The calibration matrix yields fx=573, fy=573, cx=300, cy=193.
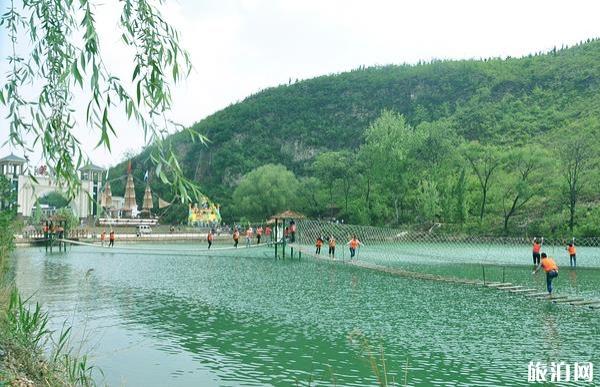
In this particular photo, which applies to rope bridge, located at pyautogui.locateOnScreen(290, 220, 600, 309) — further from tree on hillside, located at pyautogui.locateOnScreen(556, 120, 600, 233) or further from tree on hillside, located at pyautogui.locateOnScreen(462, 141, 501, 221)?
tree on hillside, located at pyautogui.locateOnScreen(462, 141, 501, 221)

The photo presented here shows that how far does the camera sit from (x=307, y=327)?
12.8 m

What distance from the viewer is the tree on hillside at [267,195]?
6956 centimetres

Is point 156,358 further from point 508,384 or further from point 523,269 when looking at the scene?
point 523,269

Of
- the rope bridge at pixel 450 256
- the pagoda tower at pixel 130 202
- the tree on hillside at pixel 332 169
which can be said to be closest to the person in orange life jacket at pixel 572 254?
the rope bridge at pixel 450 256

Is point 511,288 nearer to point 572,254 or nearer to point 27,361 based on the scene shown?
point 572,254

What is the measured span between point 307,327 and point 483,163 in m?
47.6

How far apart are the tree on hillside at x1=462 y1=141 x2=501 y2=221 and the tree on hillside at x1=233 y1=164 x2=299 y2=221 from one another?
2258 centimetres

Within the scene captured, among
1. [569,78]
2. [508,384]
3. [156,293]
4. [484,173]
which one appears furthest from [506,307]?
[569,78]

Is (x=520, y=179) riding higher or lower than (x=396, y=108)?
lower

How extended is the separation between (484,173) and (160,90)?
5521 centimetres

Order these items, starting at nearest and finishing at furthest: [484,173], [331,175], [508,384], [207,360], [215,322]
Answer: [508,384]
[207,360]
[215,322]
[484,173]
[331,175]

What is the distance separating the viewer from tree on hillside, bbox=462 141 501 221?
54344mm

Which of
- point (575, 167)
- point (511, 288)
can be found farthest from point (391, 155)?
point (511, 288)

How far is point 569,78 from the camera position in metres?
84.2
